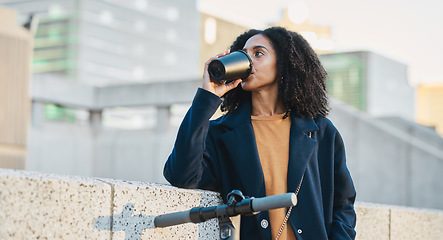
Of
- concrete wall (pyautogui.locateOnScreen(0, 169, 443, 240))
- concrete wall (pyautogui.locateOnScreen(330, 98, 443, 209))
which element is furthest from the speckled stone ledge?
concrete wall (pyautogui.locateOnScreen(330, 98, 443, 209))

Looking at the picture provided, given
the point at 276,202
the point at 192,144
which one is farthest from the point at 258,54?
the point at 276,202

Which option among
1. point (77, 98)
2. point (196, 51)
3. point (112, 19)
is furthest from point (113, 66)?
point (77, 98)

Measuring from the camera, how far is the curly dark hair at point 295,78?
3.07 m

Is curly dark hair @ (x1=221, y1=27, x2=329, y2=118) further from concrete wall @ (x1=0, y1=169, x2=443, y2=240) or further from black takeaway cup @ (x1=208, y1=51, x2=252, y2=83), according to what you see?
concrete wall @ (x1=0, y1=169, x2=443, y2=240)

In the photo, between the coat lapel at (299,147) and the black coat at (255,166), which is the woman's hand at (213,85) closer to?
the black coat at (255,166)

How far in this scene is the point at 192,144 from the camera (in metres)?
2.71

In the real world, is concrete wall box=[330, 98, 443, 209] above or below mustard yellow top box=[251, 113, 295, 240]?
below

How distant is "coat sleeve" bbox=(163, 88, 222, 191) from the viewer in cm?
272

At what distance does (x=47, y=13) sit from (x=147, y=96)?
3487 inches

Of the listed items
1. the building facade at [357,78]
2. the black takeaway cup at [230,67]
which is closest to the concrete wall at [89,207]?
the black takeaway cup at [230,67]

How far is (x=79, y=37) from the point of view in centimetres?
10812

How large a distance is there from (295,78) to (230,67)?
0.46 m

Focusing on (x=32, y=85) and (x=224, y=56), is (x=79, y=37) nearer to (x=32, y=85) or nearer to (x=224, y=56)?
(x=32, y=85)

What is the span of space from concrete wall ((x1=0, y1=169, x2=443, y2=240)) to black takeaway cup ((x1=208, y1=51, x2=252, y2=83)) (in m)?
0.52
